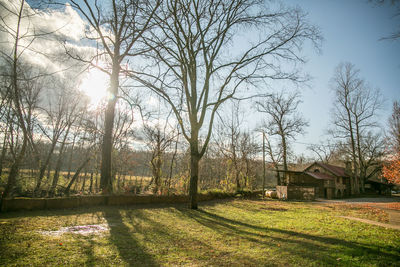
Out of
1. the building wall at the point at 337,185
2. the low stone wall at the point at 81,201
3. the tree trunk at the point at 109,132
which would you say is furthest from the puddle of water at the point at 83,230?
the building wall at the point at 337,185

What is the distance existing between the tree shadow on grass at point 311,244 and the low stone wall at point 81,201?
15.4 feet

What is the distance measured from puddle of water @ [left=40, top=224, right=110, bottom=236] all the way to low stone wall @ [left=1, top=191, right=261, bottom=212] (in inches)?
109

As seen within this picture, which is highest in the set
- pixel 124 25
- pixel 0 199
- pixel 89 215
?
pixel 124 25

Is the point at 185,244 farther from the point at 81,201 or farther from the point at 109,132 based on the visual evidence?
the point at 109,132

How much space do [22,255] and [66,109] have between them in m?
15.5

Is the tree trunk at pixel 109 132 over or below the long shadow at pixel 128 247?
over

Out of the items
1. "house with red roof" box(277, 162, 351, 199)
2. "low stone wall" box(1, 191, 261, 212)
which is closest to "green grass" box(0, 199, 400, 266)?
"low stone wall" box(1, 191, 261, 212)

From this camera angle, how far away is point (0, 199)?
20.4 feet

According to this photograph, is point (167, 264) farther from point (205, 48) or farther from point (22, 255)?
point (205, 48)

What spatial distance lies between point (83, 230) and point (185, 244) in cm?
257

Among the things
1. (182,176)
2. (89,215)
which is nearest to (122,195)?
Answer: (89,215)

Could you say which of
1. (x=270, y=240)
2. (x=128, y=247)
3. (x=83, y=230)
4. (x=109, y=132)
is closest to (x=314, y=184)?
(x=270, y=240)

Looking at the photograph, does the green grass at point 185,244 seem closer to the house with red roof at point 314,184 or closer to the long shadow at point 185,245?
the long shadow at point 185,245

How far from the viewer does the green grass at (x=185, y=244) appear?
3.63m
